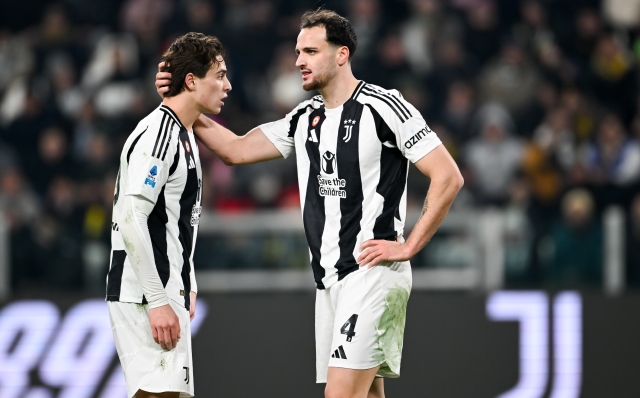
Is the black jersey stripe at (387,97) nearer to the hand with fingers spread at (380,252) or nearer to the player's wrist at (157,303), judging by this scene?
the hand with fingers spread at (380,252)

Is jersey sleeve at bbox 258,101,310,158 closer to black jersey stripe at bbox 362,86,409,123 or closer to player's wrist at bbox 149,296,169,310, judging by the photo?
black jersey stripe at bbox 362,86,409,123

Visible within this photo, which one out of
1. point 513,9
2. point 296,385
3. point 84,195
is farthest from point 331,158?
point 513,9

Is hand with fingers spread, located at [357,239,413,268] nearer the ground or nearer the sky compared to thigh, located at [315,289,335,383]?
nearer the sky

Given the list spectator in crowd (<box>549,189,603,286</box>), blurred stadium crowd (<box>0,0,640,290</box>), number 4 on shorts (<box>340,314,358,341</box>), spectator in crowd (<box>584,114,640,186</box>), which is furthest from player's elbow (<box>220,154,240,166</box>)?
spectator in crowd (<box>584,114,640,186</box>)

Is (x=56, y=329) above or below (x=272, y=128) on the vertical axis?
below

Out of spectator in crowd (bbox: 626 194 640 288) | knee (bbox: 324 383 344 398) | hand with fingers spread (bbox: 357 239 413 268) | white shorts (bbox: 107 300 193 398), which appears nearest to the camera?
white shorts (bbox: 107 300 193 398)

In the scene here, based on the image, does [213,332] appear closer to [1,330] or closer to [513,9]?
[1,330]

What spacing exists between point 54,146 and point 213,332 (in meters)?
4.29

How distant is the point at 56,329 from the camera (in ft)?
24.4

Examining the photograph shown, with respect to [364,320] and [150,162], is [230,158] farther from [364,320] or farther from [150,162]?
[364,320]

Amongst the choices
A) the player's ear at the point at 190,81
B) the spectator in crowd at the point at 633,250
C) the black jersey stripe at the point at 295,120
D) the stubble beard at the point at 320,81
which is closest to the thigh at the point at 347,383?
the black jersey stripe at the point at 295,120

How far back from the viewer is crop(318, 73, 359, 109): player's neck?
5.11 meters

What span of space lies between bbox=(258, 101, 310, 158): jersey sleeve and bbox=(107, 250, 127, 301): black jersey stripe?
3.84ft

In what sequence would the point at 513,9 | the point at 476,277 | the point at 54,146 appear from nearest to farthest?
the point at 476,277 → the point at 54,146 → the point at 513,9
